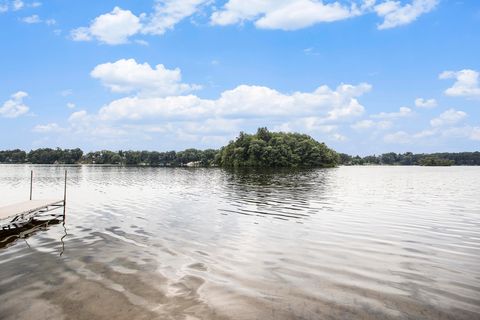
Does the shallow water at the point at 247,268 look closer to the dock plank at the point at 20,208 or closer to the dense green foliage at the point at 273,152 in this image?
the dock plank at the point at 20,208

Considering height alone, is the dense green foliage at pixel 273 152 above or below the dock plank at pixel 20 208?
above

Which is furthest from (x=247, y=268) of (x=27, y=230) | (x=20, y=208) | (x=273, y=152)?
(x=273, y=152)

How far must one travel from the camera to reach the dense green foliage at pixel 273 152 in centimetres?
15850

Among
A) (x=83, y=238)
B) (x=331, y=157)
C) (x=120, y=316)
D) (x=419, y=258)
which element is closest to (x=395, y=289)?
(x=419, y=258)

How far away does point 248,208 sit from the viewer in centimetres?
2709

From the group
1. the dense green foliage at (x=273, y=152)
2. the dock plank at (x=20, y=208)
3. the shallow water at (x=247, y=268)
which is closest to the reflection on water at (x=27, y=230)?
the shallow water at (x=247, y=268)

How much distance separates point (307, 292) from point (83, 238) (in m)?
12.3

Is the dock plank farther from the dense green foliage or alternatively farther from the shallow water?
the dense green foliage

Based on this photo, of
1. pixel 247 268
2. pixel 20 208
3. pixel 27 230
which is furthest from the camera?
pixel 20 208

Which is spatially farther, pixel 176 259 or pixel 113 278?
pixel 176 259

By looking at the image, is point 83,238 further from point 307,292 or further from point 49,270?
point 307,292

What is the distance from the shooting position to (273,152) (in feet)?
527

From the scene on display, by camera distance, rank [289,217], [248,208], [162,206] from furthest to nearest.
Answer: [162,206], [248,208], [289,217]

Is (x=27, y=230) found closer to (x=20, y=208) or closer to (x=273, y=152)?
(x=20, y=208)
